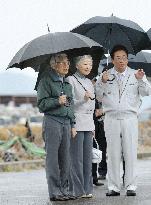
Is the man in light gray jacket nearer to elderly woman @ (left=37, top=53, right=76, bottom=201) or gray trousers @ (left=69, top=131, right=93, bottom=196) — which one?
gray trousers @ (left=69, top=131, right=93, bottom=196)

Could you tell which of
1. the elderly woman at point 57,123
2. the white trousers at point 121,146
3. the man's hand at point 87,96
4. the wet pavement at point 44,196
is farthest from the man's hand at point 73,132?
the wet pavement at point 44,196

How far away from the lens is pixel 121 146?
8430 mm

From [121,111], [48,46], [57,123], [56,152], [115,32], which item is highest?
[115,32]

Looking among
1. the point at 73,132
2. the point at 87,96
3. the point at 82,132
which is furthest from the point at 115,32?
the point at 73,132

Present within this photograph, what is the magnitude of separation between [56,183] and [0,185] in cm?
401

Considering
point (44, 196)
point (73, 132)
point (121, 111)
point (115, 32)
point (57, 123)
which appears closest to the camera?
point (57, 123)

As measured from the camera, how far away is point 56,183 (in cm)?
800

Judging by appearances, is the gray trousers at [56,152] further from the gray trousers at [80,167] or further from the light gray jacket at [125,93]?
the light gray jacket at [125,93]

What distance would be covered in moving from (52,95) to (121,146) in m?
1.15

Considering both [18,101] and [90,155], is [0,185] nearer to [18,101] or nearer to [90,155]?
[90,155]

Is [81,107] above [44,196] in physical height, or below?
above

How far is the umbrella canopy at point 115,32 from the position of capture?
9539 millimetres

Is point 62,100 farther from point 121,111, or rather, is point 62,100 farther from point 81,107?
point 121,111

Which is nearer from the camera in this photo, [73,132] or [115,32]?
[73,132]
